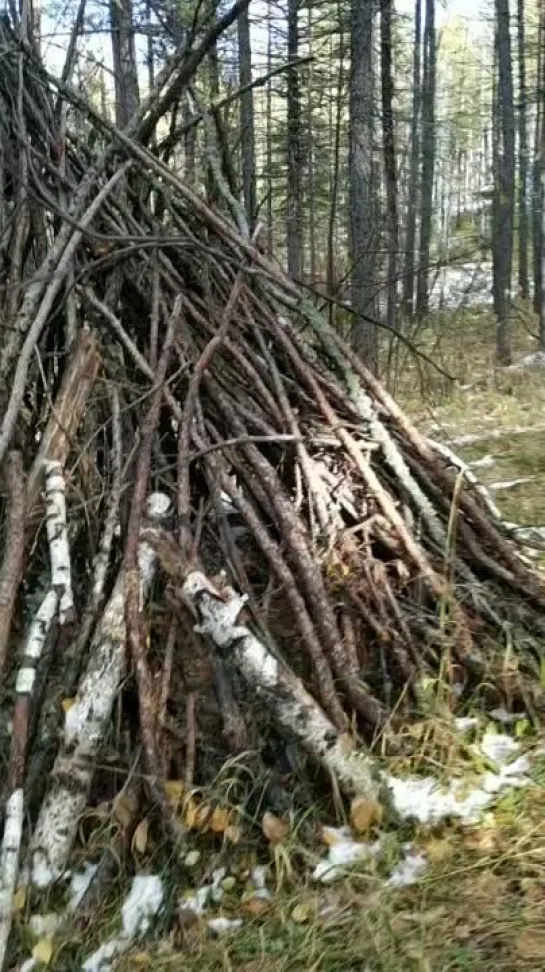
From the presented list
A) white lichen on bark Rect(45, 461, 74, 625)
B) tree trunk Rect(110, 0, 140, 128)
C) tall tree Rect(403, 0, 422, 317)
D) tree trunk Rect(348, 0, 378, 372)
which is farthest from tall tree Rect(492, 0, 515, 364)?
white lichen on bark Rect(45, 461, 74, 625)

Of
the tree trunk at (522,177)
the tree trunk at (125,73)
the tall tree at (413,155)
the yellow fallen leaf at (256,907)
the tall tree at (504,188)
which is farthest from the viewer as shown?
the tree trunk at (522,177)

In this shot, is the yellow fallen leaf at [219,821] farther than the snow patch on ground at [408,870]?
Yes

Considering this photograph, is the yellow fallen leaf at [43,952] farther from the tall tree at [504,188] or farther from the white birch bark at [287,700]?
the tall tree at [504,188]

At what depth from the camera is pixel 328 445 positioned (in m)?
3.40

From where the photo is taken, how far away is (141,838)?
94.7 inches

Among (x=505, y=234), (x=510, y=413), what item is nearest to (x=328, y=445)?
(x=510, y=413)


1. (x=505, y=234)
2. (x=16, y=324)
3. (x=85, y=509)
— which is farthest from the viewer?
(x=505, y=234)

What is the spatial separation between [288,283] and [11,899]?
2.63 m

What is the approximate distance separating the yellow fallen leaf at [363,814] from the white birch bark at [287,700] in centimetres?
3

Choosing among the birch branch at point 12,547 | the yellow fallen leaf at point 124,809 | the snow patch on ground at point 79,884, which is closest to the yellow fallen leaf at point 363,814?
the yellow fallen leaf at point 124,809

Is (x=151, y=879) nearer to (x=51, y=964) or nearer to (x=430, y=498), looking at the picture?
(x=51, y=964)

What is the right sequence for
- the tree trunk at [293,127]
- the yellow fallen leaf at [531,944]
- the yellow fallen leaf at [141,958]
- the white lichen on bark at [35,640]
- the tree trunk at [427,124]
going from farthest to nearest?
the tree trunk at [427,124] < the tree trunk at [293,127] < the white lichen on bark at [35,640] < the yellow fallen leaf at [141,958] < the yellow fallen leaf at [531,944]

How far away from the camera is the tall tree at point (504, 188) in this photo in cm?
1326

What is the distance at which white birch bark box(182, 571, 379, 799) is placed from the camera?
8.21ft
